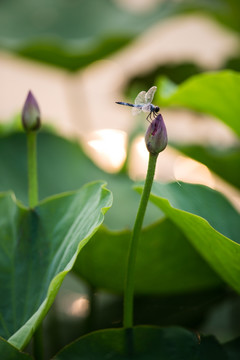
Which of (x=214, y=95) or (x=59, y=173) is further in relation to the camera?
(x=59, y=173)

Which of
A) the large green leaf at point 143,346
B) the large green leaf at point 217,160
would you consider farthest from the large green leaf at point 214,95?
the large green leaf at point 143,346

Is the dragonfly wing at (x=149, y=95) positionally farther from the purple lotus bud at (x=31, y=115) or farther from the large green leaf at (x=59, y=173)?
the large green leaf at (x=59, y=173)

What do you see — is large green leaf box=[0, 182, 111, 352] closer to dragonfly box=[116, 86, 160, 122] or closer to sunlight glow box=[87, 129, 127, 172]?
dragonfly box=[116, 86, 160, 122]

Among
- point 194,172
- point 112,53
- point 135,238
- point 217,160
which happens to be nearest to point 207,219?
point 135,238

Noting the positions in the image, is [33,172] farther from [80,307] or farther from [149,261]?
[80,307]

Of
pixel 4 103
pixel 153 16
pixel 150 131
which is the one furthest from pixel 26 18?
pixel 150 131

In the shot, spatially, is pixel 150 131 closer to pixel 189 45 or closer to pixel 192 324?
pixel 192 324
